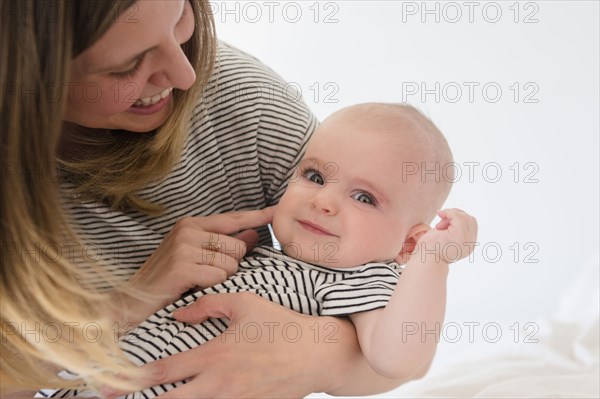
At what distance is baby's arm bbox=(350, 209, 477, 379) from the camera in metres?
1.15

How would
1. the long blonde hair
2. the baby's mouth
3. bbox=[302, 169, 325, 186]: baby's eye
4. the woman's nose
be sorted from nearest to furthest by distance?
the long blonde hair → the woman's nose → the baby's mouth → bbox=[302, 169, 325, 186]: baby's eye

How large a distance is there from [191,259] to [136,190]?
0.19m

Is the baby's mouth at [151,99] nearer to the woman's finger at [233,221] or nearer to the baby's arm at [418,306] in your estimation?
the woman's finger at [233,221]

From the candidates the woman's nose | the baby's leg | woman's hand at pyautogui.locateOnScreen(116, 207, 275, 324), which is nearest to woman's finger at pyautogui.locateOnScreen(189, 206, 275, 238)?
woman's hand at pyautogui.locateOnScreen(116, 207, 275, 324)

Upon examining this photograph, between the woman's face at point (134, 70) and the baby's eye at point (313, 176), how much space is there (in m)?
0.26

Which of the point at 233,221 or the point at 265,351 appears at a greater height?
the point at 233,221

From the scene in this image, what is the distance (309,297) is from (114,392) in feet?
1.08

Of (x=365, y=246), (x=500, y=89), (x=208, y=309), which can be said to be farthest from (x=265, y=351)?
(x=500, y=89)

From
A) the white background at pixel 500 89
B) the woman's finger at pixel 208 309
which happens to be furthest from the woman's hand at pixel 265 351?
the white background at pixel 500 89

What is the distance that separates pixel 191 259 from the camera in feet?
4.29

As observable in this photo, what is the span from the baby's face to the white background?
1.14 m

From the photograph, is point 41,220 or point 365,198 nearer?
point 41,220

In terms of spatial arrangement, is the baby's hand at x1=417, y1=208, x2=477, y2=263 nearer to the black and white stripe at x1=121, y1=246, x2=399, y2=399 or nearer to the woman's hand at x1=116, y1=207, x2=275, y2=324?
the black and white stripe at x1=121, y1=246, x2=399, y2=399

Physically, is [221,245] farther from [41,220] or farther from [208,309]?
[41,220]
